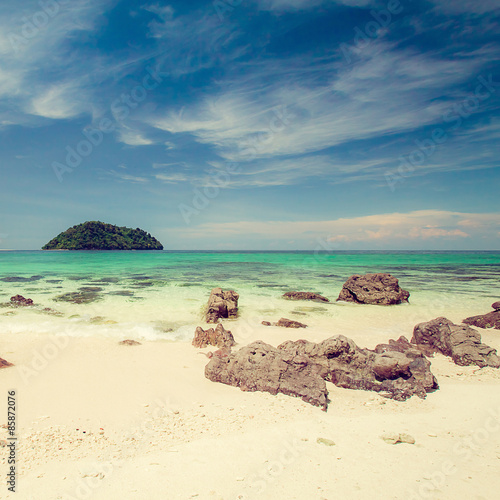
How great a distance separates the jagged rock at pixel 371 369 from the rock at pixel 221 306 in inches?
265

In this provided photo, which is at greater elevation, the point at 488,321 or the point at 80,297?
the point at 488,321

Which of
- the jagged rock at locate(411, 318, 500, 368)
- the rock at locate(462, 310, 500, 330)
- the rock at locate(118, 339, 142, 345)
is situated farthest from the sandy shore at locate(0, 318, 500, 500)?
the rock at locate(462, 310, 500, 330)

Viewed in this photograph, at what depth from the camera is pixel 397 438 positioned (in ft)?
15.3

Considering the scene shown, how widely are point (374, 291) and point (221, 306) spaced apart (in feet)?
33.7

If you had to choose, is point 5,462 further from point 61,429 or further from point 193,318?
point 193,318

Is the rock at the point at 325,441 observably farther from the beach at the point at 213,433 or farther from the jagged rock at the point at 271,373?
the jagged rock at the point at 271,373

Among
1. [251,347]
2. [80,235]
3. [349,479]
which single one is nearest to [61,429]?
[251,347]

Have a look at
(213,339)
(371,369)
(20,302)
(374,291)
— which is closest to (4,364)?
(213,339)

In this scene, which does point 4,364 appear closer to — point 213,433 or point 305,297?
point 213,433

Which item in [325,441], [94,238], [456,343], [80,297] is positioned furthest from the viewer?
[94,238]

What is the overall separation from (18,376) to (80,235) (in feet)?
523

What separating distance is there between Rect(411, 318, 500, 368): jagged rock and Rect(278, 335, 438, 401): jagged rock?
1873 mm

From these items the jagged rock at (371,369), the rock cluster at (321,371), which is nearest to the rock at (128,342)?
the rock cluster at (321,371)

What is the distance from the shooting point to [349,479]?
3.81m
